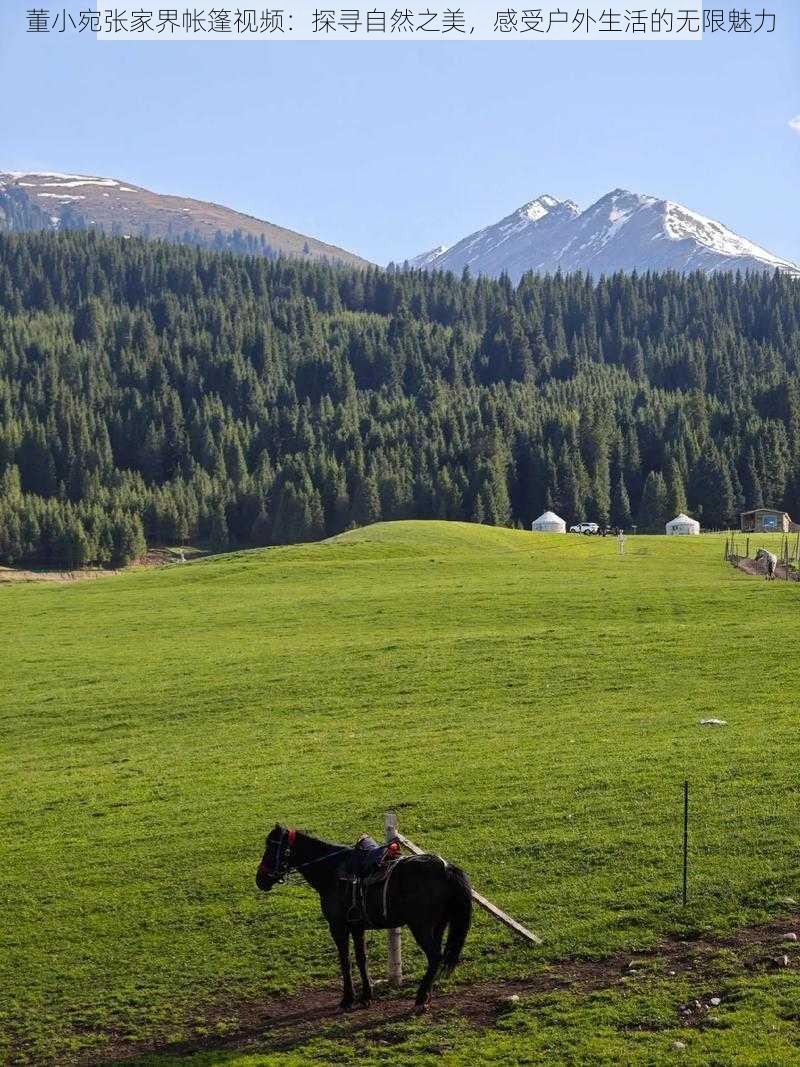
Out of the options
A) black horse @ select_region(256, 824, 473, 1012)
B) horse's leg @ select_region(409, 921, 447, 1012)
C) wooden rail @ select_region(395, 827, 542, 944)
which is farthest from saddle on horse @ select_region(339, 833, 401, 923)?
horse's leg @ select_region(409, 921, 447, 1012)

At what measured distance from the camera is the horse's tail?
1686 cm

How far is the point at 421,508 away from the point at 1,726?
13989 centimetres

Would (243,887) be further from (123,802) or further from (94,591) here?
(94,591)

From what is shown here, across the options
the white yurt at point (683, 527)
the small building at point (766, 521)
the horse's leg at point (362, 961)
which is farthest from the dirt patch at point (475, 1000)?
the white yurt at point (683, 527)

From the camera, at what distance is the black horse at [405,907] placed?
55.5ft

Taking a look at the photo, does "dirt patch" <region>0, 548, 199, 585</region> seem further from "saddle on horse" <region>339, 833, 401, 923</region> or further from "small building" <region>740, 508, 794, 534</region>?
"saddle on horse" <region>339, 833, 401, 923</region>

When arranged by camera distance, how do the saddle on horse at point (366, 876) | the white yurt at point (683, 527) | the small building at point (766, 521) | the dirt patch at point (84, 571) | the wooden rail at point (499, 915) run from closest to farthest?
the saddle on horse at point (366, 876)
the wooden rail at point (499, 915)
the small building at point (766, 521)
the white yurt at point (683, 527)
the dirt patch at point (84, 571)

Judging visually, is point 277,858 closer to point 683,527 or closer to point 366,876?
point 366,876

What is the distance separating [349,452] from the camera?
195m

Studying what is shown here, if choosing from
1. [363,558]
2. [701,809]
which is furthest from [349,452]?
[701,809]

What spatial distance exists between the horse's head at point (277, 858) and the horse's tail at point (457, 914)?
2.71 meters

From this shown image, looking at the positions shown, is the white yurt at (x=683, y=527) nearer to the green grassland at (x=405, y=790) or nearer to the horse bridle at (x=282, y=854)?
the green grassland at (x=405, y=790)

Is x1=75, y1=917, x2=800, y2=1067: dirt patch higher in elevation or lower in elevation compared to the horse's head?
lower

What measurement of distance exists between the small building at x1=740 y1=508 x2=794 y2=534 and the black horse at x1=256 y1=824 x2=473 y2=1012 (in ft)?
382
